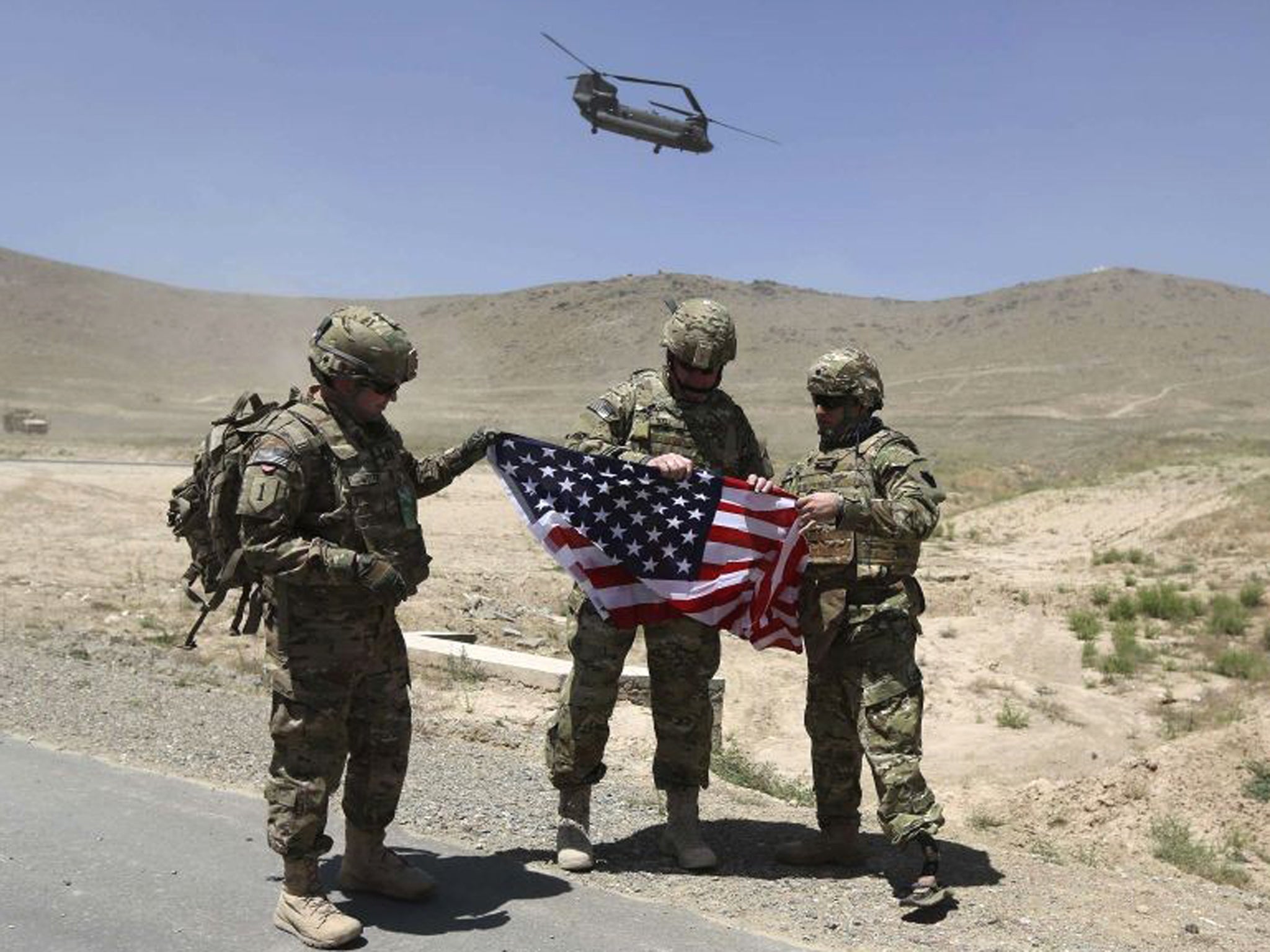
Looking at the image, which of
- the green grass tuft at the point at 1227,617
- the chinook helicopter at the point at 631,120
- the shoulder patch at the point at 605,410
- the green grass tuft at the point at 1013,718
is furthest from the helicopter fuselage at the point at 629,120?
the shoulder patch at the point at 605,410

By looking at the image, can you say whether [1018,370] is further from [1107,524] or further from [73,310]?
[73,310]

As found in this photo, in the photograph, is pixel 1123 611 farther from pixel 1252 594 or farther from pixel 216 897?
pixel 216 897

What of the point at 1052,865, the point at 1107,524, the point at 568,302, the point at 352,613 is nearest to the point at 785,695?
the point at 1052,865

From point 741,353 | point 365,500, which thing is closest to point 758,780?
point 365,500

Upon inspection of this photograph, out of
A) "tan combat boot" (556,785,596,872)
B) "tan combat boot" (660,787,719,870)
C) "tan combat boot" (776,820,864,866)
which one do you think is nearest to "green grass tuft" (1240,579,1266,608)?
"tan combat boot" (776,820,864,866)

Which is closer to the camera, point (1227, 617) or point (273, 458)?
point (273, 458)

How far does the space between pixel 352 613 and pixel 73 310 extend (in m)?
122

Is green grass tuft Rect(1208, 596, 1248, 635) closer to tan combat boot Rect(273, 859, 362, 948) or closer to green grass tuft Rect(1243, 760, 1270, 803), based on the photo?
green grass tuft Rect(1243, 760, 1270, 803)

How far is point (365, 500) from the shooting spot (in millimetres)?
4453

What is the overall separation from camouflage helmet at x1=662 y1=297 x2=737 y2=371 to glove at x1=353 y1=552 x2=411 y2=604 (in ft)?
5.45

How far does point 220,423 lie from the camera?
180 inches

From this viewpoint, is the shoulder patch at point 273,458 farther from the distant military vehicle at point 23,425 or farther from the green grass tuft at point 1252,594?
the distant military vehicle at point 23,425

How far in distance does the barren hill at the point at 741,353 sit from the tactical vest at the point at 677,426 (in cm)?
4349

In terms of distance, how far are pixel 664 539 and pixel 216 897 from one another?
2.32 meters
